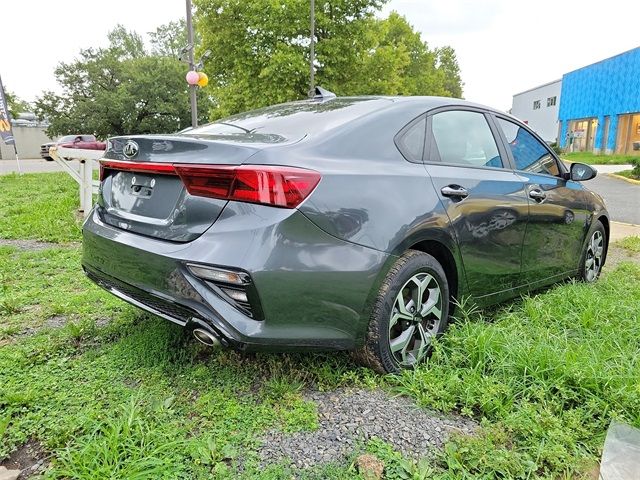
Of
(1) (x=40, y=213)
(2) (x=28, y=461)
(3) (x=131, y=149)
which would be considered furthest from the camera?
(1) (x=40, y=213)

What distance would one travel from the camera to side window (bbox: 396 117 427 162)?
→ 101 inches

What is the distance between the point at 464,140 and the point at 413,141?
558 millimetres

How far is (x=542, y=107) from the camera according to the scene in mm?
44812

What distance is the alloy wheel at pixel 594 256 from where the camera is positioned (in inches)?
166

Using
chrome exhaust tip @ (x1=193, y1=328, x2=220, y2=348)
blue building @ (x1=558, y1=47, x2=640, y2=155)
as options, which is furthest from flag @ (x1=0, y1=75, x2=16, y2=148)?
blue building @ (x1=558, y1=47, x2=640, y2=155)

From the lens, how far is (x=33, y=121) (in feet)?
148

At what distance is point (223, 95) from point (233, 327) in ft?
70.6

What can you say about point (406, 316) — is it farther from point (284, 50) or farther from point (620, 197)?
point (284, 50)

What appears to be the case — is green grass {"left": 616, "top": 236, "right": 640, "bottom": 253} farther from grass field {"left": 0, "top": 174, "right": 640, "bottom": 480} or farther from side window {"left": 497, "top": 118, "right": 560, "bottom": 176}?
grass field {"left": 0, "top": 174, "right": 640, "bottom": 480}

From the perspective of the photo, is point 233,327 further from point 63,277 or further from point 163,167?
point 63,277

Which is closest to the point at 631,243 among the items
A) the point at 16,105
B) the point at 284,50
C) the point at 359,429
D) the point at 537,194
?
the point at 537,194

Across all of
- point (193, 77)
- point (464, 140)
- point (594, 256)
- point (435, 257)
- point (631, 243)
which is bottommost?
point (631, 243)

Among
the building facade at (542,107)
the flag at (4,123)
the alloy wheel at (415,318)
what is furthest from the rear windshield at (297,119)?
the building facade at (542,107)

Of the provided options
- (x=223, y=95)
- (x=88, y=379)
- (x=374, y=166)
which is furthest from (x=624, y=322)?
(x=223, y=95)
